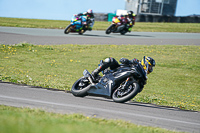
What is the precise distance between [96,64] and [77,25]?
1020 centimetres

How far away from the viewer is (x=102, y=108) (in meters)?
7.52

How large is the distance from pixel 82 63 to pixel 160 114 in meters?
9.00

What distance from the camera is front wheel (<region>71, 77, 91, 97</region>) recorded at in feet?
28.2

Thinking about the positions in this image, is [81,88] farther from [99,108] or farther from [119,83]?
[99,108]

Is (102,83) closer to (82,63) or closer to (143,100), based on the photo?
(143,100)

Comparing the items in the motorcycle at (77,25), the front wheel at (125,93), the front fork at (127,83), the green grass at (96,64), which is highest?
the motorcycle at (77,25)

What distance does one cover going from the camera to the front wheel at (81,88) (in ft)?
28.2

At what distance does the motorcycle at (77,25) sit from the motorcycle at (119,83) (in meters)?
17.3

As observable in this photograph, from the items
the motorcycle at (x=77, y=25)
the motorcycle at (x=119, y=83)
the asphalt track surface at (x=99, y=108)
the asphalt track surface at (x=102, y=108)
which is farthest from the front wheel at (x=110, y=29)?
the motorcycle at (x=119, y=83)

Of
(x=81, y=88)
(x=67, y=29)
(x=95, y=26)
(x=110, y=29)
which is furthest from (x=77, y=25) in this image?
(x=81, y=88)

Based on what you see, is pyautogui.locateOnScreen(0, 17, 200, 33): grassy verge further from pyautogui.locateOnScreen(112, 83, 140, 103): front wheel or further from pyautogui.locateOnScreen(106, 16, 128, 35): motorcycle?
pyautogui.locateOnScreen(112, 83, 140, 103): front wheel

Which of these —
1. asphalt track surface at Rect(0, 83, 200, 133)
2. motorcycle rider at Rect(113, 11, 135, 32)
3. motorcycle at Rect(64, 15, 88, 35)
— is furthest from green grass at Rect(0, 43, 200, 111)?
motorcycle rider at Rect(113, 11, 135, 32)

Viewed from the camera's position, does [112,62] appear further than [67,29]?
No

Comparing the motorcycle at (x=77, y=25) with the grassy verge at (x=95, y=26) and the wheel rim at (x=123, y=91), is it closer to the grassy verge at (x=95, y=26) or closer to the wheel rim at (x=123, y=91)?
the grassy verge at (x=95, y=26)
